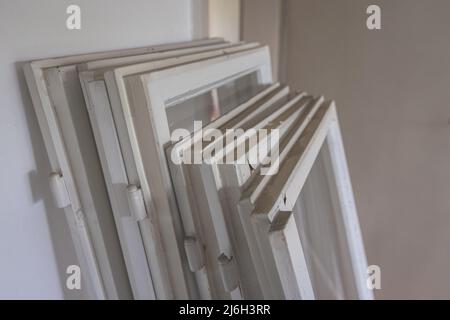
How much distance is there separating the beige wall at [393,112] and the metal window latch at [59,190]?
946 millimetres

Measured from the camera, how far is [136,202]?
569mm

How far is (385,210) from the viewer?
123 cm

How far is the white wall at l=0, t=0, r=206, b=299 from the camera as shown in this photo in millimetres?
513

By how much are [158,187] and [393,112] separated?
878 mm

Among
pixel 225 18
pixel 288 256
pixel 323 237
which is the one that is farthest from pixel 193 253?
pixel 225 18

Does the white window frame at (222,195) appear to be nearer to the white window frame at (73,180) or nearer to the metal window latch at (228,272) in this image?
the metal window latch at (228,272)

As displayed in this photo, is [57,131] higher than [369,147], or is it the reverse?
[57,131]

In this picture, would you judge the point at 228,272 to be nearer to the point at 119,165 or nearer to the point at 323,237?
the point at 119,165

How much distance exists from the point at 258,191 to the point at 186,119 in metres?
0.26
